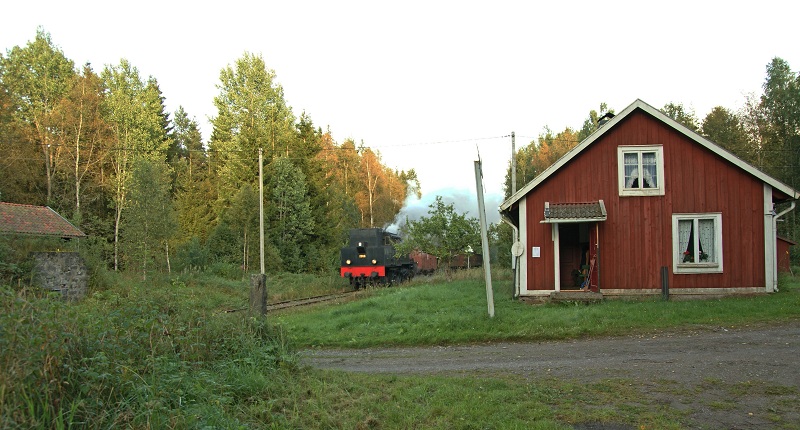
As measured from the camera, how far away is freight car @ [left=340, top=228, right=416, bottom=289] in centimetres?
3112

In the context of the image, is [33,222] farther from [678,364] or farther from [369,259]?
[678,364]

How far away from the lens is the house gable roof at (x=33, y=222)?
22.9m

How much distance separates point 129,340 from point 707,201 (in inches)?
672

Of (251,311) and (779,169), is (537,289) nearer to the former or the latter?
(251,311)

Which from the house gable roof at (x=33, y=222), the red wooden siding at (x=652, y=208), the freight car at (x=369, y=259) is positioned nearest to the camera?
the red wooden siding at (x=652, y=208)

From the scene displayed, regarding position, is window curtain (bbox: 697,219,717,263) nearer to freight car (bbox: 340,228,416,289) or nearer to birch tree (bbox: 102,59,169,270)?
freight car (bbox: 340,228,416,289)

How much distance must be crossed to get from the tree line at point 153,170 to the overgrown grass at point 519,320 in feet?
55.3

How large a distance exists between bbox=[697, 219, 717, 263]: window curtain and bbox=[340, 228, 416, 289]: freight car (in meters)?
16.2

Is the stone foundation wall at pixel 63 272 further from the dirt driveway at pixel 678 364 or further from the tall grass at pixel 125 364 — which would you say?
the tall grass at pixel 125 364

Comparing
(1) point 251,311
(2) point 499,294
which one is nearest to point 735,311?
(2) point 499,294

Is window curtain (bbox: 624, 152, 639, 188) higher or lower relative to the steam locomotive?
higher

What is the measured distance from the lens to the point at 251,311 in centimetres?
838

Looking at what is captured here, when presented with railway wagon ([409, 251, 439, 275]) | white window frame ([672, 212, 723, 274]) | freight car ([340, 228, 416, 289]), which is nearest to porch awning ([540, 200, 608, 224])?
white window frame ([672, 212, 723, 274])

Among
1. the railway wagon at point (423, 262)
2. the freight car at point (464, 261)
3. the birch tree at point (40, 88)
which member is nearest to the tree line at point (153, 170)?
the birch tree at point (40, 88)
